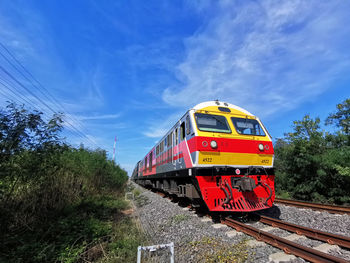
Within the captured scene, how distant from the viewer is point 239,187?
522 cm

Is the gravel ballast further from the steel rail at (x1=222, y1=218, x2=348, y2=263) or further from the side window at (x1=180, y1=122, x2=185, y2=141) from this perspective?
the side window at (x1=180, y1=122, x2=185, y2=141)

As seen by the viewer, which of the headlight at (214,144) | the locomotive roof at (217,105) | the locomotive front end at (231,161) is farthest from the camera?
the locomotive roof at (217,105)

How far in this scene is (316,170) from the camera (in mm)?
9352

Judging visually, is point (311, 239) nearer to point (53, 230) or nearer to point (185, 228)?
point (185, 228)

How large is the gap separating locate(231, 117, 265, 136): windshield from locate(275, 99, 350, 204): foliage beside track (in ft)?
15.6

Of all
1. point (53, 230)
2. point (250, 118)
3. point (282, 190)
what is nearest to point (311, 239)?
point (250, 118)

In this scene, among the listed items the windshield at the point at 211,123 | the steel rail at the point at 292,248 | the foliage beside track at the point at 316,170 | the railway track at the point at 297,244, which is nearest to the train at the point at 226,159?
the windshield at the point at 211,123

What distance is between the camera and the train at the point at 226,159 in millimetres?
5031

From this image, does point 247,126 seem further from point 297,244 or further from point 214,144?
point 297,244

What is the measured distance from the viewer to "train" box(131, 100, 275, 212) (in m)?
5.03

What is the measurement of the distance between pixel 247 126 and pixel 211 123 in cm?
141

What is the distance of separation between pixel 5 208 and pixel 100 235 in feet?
8.21

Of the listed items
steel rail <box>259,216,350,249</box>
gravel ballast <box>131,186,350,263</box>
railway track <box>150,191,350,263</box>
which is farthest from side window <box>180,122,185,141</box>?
steel rail <box>259,216,350,249</box>

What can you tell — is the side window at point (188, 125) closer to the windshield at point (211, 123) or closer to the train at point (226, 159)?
the train at point (226, 159)
